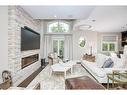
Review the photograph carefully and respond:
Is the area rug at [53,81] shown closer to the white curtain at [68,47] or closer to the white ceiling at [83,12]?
the white ceiling at [83,12]

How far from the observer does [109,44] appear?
1223 cm

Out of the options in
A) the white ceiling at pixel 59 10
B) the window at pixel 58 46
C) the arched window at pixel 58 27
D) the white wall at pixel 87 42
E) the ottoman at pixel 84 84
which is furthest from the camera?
the window at pixel 58 46

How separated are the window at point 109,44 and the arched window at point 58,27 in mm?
3022

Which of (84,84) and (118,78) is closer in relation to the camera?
(84,84)

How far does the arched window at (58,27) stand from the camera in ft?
38.8

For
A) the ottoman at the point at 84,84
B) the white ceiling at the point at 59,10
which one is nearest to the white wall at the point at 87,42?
the white ceiling at the point at 59,10

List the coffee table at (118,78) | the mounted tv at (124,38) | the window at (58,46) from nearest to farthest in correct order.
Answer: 1. the coffee table at (118,78)
2. the mounted tv at (124,38)
3. the window at (58,46)

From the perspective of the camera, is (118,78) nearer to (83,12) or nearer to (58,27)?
(83,12)

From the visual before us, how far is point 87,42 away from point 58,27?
2.45 m

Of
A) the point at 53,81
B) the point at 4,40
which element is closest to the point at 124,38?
the point at 53,81

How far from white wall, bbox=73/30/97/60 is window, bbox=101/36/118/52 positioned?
31.7 inches

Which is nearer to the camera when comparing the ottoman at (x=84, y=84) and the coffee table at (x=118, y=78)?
the ottoman at (x=84, y=84)

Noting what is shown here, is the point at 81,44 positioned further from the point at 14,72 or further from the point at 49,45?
the point at 14,72
